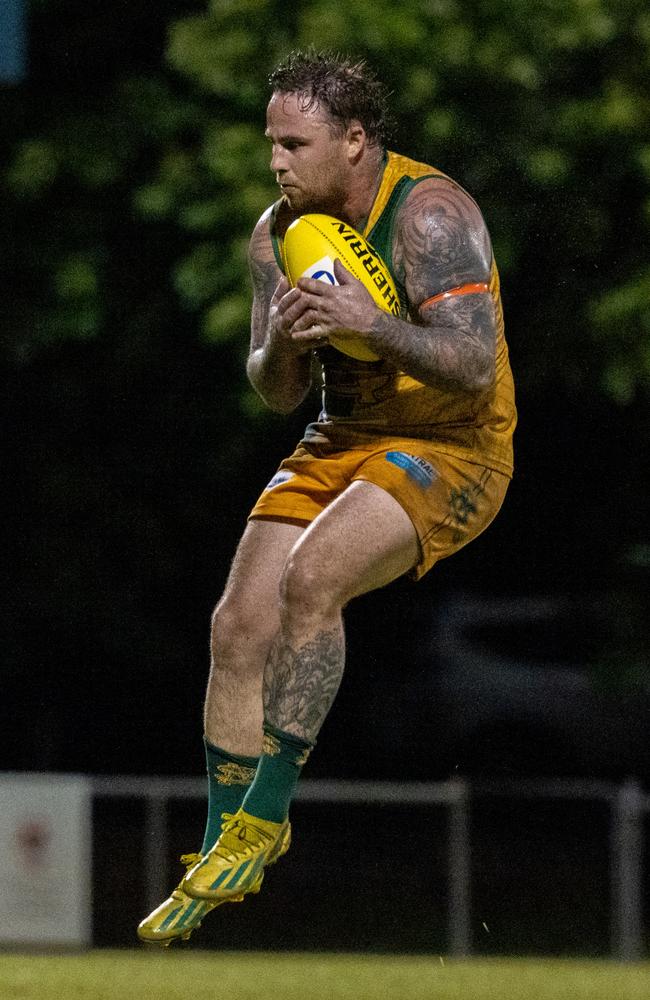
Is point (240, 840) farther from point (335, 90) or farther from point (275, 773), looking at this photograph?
point (335, 90)

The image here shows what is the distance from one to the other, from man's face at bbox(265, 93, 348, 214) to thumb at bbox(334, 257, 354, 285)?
1.20 feet

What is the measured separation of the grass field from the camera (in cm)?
1237

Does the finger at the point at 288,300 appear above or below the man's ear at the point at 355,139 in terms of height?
below

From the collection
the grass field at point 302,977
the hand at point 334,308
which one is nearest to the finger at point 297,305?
the hand at point 334,308

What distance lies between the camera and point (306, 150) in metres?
6.47

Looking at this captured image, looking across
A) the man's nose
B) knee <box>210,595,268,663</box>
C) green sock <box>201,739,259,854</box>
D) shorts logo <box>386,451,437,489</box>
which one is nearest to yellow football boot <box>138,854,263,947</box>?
green sock <box>201,739,259,854</box>

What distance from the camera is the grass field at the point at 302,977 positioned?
40.6 ft

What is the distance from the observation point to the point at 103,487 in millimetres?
15922

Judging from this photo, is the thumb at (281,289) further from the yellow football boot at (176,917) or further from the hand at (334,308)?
the yellow football boot at (176,917)

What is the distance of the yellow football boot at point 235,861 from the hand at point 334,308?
150cm

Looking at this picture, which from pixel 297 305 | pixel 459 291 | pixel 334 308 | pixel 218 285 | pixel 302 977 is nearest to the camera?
pixel 334 308

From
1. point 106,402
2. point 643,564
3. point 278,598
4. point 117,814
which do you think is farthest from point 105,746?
point 278,598

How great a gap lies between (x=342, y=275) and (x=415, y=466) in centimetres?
69

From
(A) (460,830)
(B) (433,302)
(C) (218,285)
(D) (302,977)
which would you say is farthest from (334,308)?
(A) (460,830)
